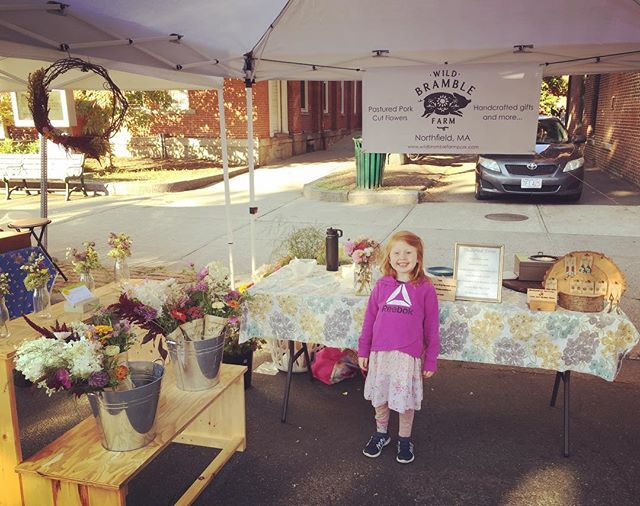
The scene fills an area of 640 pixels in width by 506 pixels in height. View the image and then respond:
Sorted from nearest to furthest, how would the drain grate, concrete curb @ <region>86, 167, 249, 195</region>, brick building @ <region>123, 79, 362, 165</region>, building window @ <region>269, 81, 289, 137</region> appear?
the drain grate → concrete curb @ <region>86, 167, 249, 195</region> → brick building @ <region>123, 79, 362, 165</region> → building window @ <region>269, 81, 289, 137</region>

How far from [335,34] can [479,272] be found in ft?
8.19

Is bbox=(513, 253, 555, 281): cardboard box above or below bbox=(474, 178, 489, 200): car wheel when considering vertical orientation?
above

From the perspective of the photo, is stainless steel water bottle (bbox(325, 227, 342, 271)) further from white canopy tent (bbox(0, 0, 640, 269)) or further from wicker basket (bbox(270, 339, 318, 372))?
white canopy tent (bbox(0, 0, 640, 269))

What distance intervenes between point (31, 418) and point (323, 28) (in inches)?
149

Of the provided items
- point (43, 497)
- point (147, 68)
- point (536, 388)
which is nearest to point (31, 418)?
point (43, 497)

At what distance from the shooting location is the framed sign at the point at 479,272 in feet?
11.2

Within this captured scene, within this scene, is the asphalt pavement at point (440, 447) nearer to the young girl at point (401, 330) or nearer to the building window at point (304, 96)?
the young girl at point (401, 330)

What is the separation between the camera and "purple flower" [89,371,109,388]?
94.0 inches

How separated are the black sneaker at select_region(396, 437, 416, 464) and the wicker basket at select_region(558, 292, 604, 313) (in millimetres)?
1259

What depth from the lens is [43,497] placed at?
256cm

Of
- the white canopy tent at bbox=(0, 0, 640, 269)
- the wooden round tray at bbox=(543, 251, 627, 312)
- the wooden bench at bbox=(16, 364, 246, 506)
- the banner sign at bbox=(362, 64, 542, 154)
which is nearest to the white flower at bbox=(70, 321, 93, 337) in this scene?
the wooden bench at bbox=(16, 364, 246, 506)

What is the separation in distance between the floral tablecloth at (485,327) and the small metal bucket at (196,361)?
26.4 inches

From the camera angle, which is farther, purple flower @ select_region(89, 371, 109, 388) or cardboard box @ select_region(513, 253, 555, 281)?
cardboard box @ select_region(513, 253, 555, 281)

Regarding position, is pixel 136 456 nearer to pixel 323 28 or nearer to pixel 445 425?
pixel 445 425
